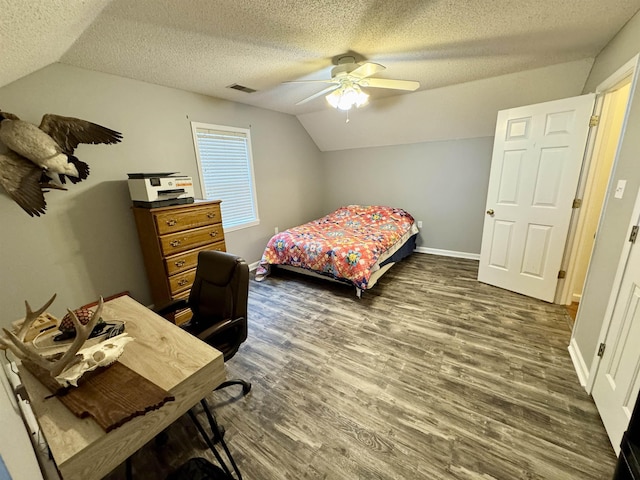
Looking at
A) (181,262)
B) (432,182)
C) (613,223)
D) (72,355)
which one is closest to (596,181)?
(613,223)

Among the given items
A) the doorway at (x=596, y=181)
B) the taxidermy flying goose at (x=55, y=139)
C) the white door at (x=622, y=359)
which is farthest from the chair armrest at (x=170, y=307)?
the doorway at (x=596, y=181)

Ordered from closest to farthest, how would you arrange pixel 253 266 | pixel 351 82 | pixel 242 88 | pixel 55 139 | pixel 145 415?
1. pixel 145 415
2. pixel 55 139
3. pixel 351 82
4. pixel 242 88
5. pixel 253 266

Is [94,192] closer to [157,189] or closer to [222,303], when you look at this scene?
[157,189]

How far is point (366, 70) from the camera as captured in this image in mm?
2096

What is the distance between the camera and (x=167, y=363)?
103 cm

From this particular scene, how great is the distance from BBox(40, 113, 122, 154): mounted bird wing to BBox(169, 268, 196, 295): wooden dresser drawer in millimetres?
A: 1303

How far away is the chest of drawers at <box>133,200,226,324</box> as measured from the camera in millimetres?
2355

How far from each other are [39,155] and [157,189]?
0.74 meters

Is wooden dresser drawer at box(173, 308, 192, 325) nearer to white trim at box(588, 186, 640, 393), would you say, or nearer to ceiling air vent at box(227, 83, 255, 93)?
Result: ceiling air vent at box(227, 83, 255, 93)

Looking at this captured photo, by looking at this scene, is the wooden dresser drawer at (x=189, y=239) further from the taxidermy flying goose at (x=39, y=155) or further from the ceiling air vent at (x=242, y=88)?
the ceiling air vent at (x=242, y=88)

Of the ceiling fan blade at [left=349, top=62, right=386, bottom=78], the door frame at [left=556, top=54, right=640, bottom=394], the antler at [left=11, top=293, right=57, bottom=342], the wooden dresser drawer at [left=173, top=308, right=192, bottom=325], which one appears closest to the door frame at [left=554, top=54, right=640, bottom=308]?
the door frame at [left=556, top=54, right=640, bottom=394]

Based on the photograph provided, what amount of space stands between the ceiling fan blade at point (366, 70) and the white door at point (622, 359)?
1.85 meters

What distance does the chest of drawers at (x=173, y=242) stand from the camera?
7.73 feet

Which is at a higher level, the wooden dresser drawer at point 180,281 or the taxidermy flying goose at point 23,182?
the taxidermy flying goose at point 23,182
